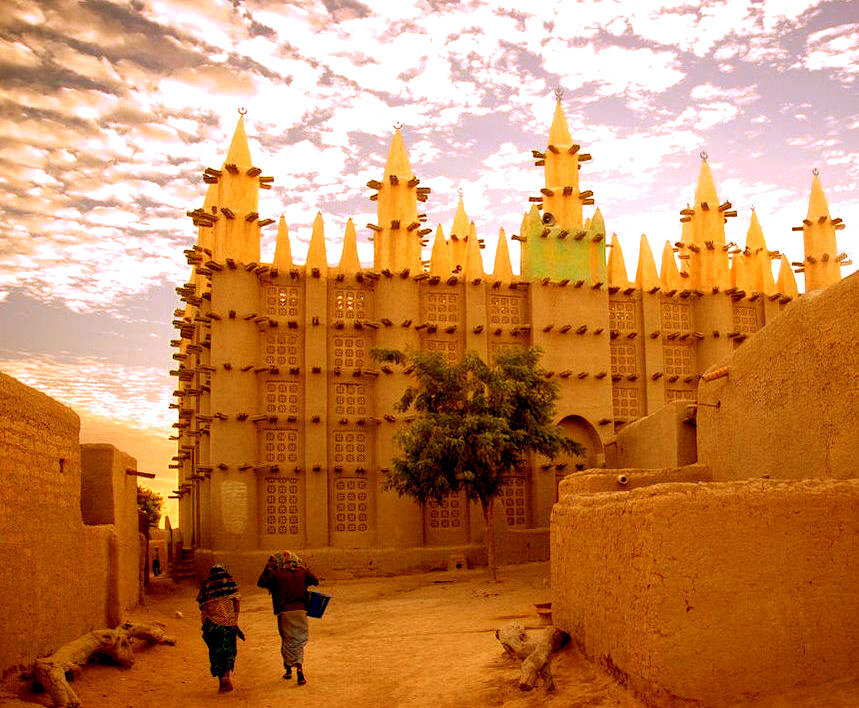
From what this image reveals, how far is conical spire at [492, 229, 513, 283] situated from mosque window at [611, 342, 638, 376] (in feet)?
13.6

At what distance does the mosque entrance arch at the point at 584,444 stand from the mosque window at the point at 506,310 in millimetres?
3439

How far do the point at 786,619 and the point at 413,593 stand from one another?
14439 millimetres

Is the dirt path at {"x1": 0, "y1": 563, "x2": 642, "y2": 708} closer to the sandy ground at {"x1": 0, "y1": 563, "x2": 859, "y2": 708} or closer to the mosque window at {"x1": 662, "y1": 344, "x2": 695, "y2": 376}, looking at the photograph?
the sandy ground at {"x1": 0, "y1": 563, "x2": 859, "y2": 708}

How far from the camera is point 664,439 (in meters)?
17.8

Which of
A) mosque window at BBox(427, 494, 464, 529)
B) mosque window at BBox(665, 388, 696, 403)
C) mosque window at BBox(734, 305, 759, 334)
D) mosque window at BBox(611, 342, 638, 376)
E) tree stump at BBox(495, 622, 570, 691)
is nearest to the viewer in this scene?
tree stump at BBox(495, 622, 570, 691)

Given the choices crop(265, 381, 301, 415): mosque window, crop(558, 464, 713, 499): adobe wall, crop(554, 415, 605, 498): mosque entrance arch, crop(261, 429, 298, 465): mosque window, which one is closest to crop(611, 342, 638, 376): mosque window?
crop(554, 415, 605, 498): mosque entrance arch

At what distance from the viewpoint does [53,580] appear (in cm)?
1001

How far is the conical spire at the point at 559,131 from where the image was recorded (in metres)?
30.1

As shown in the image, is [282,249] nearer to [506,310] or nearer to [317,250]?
[317,250]

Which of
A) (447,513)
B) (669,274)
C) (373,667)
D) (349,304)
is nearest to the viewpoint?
(373,667)

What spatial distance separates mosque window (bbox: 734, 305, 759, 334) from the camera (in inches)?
1185

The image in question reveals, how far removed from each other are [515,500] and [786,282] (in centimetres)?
1254

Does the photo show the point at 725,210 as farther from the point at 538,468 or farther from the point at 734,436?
the point at 734,436

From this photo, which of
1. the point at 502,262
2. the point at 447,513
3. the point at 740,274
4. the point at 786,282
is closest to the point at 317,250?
the point at 502,262
